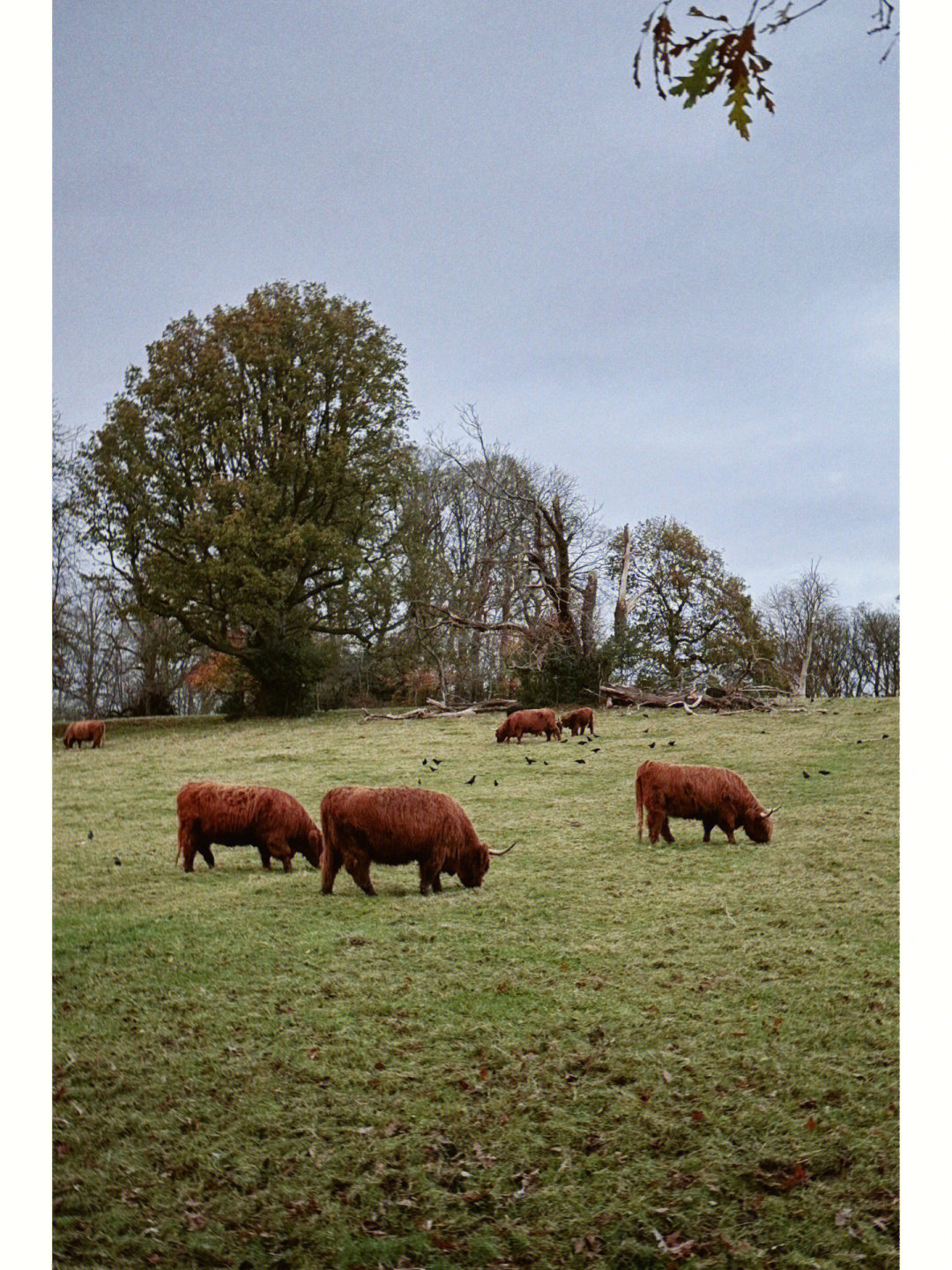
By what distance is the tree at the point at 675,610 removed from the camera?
3162 mm

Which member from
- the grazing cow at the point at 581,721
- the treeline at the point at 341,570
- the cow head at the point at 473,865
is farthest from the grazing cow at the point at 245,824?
the grazing cow at the point at 581,721

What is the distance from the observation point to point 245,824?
300cm

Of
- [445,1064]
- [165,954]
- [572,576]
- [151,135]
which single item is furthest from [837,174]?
[165,954]

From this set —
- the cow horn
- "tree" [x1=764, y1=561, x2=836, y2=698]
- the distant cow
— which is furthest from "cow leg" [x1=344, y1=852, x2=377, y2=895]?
"tree" [x1=764, y1=561, x2=836, y2=698]

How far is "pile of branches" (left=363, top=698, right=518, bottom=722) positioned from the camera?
10.3 feet

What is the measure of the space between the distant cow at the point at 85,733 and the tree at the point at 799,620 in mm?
2085

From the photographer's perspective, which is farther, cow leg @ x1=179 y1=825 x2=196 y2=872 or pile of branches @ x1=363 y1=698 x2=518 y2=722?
pile of branches @ x1=363 y1=698 x2=518 y2=722

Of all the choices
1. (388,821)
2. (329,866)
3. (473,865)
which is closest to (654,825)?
(473,865)

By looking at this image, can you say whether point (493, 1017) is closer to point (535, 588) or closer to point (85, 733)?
point (535, 588)

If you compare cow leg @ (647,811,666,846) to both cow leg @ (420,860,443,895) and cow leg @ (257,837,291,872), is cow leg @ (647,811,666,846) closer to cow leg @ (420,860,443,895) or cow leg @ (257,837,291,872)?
cow leg @ (420,860,443,895)

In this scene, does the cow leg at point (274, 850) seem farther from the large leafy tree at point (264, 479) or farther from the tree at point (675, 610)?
the tree at point (675, 610)

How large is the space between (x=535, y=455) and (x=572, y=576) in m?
0.41
